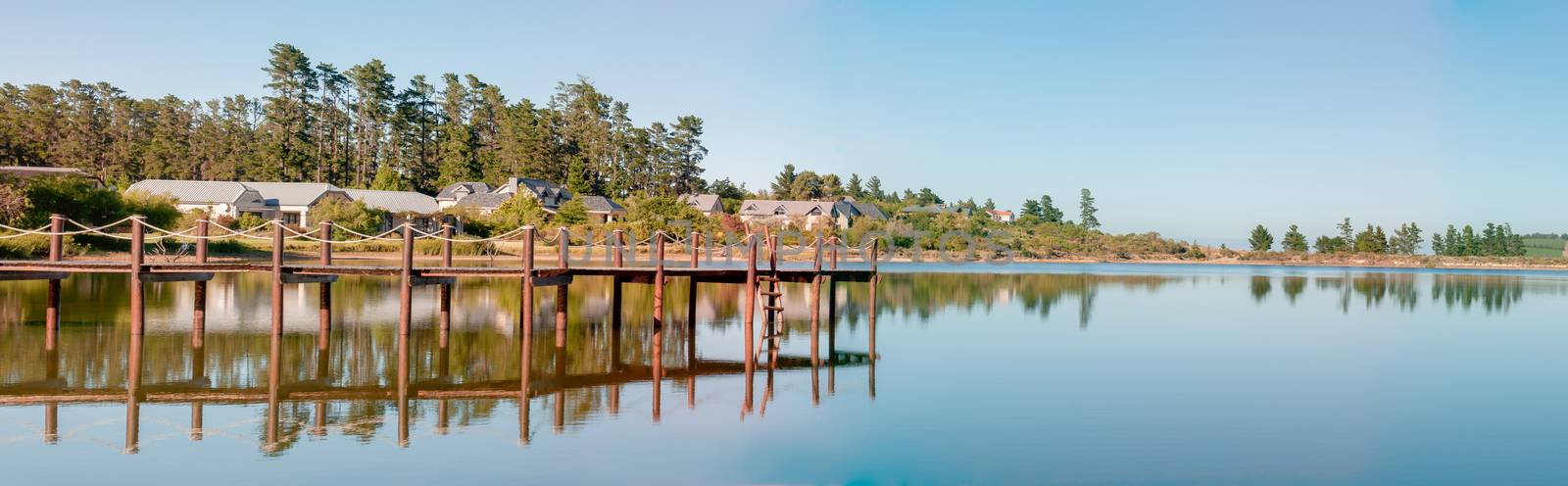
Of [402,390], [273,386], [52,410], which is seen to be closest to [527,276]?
[402,390]

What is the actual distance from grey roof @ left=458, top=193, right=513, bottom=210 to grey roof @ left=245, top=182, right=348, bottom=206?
7756 mm

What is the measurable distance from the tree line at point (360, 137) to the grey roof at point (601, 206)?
2.98m

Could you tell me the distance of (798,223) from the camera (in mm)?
89250

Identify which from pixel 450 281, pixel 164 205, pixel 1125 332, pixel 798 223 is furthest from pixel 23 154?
pixel 1125 332

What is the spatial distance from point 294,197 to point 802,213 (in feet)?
147

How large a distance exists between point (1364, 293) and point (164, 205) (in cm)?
5254

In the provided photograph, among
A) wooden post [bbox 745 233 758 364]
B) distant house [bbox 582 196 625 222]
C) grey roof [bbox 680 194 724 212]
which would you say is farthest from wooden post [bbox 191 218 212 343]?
grey roof [bbox 680 194 724 212]

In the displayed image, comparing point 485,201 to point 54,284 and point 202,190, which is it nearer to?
point 202,190

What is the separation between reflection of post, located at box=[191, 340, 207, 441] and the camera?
11.1m

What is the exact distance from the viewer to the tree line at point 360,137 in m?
73.2

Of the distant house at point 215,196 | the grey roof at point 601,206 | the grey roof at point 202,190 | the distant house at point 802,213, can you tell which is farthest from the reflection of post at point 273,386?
the distant house at point 802,213

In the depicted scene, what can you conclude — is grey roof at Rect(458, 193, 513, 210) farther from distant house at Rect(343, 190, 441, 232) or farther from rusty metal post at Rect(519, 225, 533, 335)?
rusty metal post at Rect(519, 225, 533, 335)

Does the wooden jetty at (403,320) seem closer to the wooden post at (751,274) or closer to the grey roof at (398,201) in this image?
the wooden post at (751,274)

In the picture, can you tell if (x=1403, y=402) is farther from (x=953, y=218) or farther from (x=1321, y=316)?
(x=953, y=218)
